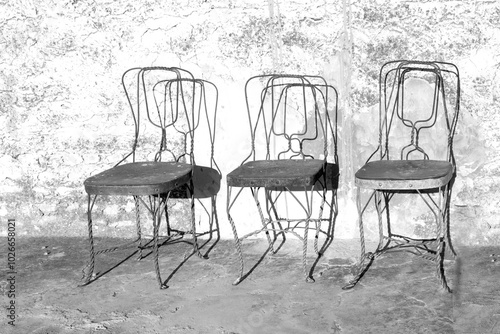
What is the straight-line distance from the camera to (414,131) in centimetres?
399

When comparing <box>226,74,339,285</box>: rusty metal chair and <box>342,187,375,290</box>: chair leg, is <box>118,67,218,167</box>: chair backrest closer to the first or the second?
<box>226,74,339,285</box>: rusty metal chair

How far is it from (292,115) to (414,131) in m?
0.69

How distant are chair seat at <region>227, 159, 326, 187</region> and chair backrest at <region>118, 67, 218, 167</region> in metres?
0.48

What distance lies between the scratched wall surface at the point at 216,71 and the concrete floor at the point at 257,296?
1.15 feet

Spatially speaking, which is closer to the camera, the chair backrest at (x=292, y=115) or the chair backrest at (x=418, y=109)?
the chair backrest at (x=418, y=109)

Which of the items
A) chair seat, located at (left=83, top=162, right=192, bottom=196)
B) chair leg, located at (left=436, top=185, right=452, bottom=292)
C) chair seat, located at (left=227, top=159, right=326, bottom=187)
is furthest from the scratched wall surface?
chair seat, located at (left=83, top=162, right=192, bottom=196)

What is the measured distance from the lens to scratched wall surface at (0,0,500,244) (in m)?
3.88

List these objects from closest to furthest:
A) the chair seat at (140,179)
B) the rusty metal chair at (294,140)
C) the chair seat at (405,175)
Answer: the chair seat at (405,175) → the chair seat at (140,179) → the rusty metal chair at (294,140)

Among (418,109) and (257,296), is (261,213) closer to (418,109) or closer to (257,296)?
(257,296)

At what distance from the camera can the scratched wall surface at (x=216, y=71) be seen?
388 cm

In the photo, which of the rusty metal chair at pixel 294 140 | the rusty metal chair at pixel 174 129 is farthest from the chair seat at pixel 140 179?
the rusty metal chair at pixel 294 140

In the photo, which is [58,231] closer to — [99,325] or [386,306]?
[99,325]

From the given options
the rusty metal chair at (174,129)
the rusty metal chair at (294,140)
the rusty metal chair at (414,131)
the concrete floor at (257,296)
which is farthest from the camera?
the rusty metal chair at (174,129)

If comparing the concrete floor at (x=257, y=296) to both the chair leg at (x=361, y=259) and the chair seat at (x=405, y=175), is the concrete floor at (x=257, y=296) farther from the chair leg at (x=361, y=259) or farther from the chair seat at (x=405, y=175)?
the chair seat at (x=405, y=175)
